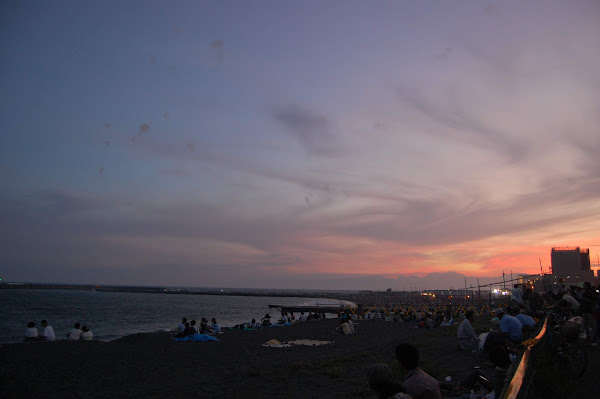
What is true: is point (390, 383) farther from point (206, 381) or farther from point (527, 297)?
point (527, 297)

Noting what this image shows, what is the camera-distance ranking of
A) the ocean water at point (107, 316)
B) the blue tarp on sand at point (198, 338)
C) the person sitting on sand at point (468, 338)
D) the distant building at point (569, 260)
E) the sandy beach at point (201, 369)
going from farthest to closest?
the distant building at point (569, 260), the ocean water at point (107, 316), the blue tarp on sand at point (198, 338), the person sitting on sand at point (468, 338), the sandy beach at point (201, 369)

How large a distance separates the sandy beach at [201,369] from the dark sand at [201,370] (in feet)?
0.07

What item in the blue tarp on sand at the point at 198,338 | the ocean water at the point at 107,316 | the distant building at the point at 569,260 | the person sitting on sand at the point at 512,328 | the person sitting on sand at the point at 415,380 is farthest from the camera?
the distant building at the point at 569,260

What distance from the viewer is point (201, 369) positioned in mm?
12609

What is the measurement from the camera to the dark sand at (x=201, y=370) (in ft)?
31.2

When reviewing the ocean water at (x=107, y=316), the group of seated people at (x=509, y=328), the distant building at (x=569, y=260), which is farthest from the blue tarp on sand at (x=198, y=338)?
the distant building at (x=569, y=260)

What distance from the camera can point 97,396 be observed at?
9.30m

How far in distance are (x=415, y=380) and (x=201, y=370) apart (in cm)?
959

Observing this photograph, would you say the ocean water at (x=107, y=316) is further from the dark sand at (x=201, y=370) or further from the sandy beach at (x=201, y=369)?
the dark sand at (x=201, y=370)

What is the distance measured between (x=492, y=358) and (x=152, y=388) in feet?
26.1

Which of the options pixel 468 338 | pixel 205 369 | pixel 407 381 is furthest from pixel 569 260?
pixel 407 381

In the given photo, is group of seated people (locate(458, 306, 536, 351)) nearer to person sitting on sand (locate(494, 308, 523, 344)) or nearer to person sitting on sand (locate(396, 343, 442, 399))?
person sitting on sand (locate(494, 308, 523, 344))

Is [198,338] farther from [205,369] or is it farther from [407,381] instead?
[407,381]

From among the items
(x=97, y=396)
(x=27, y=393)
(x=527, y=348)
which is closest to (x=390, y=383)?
(x=527, y=348)
